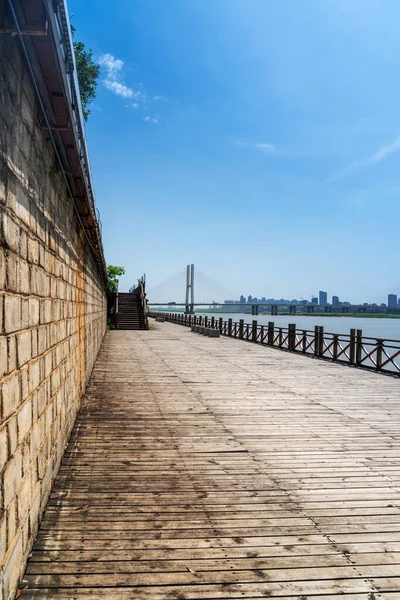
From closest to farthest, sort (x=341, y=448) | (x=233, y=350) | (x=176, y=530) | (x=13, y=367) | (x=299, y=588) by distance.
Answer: (x=13, y=367)
(x=299, y=588)
(x=176, y=530)
(x=341, y=448)
(x=233, y=350)

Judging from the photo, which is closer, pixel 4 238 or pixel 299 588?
pixel 4 238

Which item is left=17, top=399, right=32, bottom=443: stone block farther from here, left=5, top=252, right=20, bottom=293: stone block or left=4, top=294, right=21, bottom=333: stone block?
left=5, top=252, right=20, bottom=293: stone block

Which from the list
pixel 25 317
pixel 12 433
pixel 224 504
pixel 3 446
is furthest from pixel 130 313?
pixel 3 446

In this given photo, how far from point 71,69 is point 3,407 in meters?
2.58

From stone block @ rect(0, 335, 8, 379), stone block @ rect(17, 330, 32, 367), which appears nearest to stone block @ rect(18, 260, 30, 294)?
stone block @ rect(17, 330, 32, 367)

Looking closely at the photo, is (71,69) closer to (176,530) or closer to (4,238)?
(4,238)

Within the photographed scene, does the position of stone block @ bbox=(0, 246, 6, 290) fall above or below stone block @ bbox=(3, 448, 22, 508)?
above

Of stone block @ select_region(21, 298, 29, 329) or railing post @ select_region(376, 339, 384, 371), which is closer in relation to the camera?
stone block @ select_region(21, 298, 29, 329)

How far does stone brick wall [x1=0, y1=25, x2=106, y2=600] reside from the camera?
7.95 ft

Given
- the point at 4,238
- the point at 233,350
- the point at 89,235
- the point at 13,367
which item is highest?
the point at 89,235

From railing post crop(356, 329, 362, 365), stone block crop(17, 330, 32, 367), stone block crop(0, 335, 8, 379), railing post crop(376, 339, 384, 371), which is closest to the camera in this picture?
stone block crop(0, 335, 8, 379)

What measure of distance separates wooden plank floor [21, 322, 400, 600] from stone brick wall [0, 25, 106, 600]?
15.8 inches

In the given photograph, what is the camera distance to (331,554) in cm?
318

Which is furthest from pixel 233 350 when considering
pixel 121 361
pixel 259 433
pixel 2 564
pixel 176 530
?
pixel 2 564
